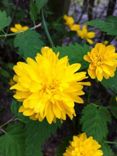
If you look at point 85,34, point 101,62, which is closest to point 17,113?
point 101,62

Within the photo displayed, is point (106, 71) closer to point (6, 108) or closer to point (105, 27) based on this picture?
point (105, 27)

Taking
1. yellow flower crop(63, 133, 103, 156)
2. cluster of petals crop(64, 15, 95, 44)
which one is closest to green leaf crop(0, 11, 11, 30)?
yellow flower crop(63, 133, 103, 156)

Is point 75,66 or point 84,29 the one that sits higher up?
A: point 84,29

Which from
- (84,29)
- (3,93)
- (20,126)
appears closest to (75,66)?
(20,126)

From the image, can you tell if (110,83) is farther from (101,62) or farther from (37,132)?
(37,132)

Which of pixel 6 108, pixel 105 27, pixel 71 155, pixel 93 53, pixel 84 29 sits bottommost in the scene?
pixel 71 155

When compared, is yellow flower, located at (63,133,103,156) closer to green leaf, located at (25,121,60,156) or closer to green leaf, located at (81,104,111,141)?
green leaf, located at (81,104,111,141)
